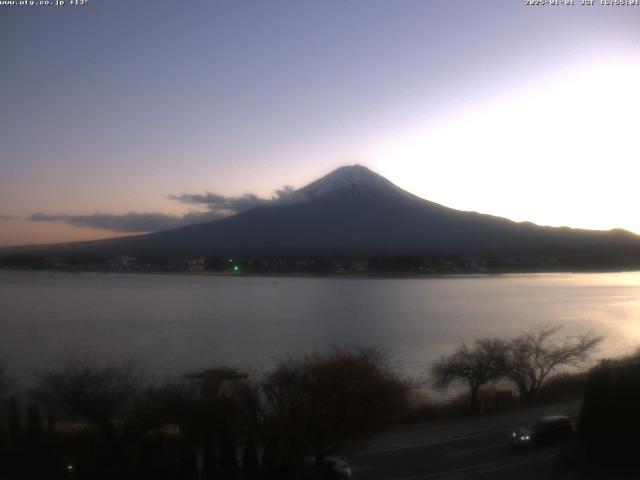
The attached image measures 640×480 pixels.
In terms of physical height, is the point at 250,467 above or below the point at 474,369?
above

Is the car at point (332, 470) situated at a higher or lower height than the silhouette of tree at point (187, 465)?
lower

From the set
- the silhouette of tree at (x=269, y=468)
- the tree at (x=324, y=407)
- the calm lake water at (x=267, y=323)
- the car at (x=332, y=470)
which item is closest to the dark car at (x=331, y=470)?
the car at (x=332, y=470)

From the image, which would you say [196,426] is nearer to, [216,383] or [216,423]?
[216,423]

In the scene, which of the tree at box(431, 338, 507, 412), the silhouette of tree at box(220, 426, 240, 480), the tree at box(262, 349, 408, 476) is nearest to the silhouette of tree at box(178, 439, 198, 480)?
the silhouette of tree at box(220, 426, 240, 480)

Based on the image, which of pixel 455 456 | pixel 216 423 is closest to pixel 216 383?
pixel 216 423

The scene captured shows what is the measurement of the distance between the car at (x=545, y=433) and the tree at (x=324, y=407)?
106 centimetres

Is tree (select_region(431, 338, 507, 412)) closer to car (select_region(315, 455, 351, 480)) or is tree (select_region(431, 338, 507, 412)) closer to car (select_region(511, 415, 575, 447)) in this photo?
car (select_region(511, 415, 575, 447))

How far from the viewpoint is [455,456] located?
4.66 m

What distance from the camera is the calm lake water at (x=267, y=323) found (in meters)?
11.2

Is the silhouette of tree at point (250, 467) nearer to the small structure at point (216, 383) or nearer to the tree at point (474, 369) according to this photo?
the small structure at point (216, 383)

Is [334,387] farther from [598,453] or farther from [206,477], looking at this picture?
[598,453]

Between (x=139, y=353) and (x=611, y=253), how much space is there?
90.0ft

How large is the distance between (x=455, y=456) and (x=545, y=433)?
0.75 m

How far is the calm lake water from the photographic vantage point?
36.8 ft
